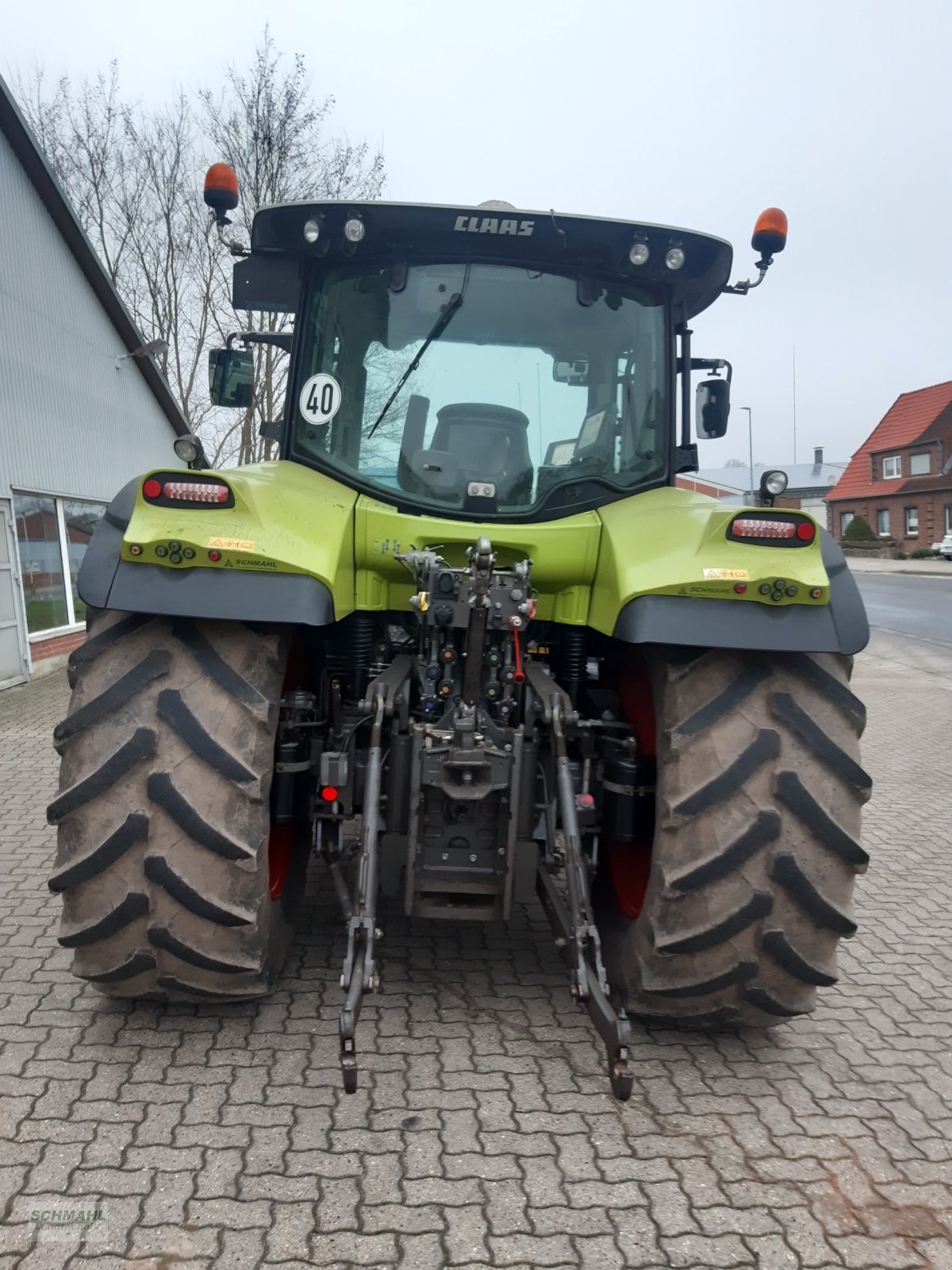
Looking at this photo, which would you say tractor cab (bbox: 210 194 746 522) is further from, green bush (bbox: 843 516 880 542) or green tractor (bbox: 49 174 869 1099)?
green bush (bbox: 843 516 880 542)

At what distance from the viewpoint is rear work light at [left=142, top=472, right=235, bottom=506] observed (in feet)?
8.68

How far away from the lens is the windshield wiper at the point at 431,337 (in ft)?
11.1

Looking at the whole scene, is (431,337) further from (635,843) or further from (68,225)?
(68,225)

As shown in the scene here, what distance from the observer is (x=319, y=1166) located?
90.9 inches

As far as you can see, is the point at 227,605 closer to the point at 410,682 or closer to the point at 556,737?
the point at 410,682

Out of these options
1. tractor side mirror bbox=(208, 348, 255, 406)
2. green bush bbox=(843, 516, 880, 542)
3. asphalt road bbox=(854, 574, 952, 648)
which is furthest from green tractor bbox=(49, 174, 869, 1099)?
green bush bbox=(843, 516, 880, 542)

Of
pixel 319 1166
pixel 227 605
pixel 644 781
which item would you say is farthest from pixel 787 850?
pixel 227 605

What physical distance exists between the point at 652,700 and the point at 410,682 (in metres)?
0.81

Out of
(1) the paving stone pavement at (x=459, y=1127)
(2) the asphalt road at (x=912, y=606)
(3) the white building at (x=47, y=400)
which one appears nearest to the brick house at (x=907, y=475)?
(2) the asphalt road at (x=912, y=606)

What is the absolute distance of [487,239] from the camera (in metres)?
3.34

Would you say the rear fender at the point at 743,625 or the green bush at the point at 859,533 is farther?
the green bush at the point at 859,533

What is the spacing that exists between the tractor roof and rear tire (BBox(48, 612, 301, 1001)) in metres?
1.56

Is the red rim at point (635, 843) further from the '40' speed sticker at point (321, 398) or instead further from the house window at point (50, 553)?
the house window at point (50, 553)

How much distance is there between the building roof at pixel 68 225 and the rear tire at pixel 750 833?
11259 millimetres
